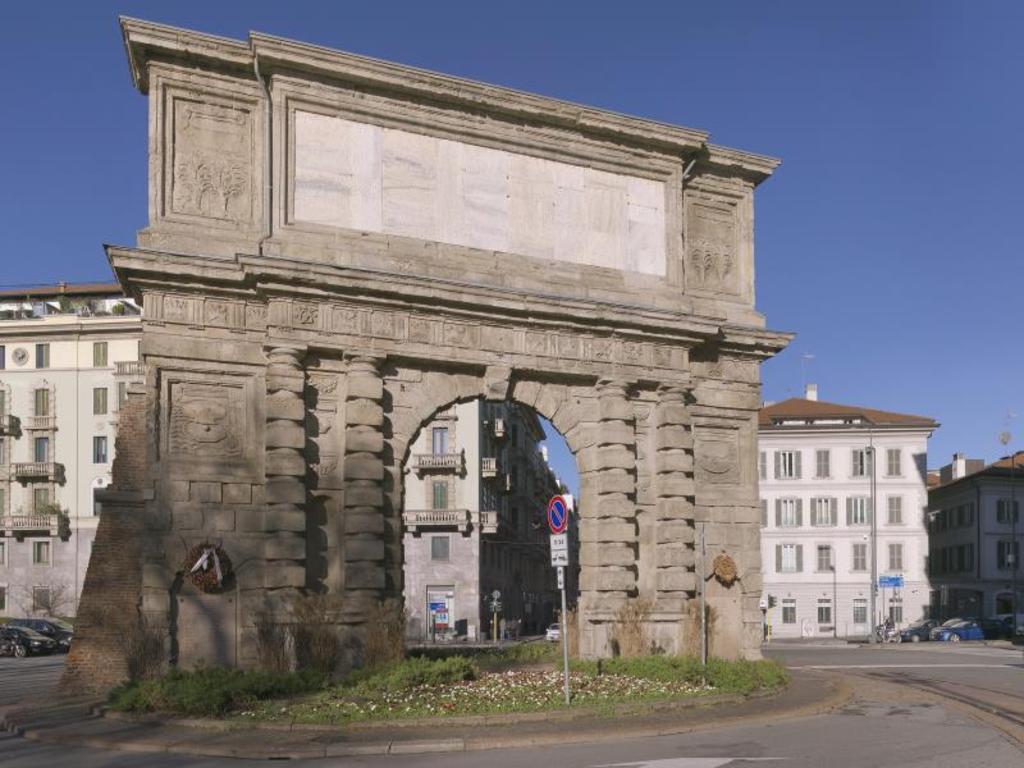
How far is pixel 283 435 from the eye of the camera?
875 inches

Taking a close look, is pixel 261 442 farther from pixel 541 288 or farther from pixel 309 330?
pixel 541 288

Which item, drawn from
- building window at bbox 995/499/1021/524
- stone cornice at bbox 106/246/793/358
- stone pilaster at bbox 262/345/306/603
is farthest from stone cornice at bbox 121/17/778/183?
building window at bbox 995/499/1021/524

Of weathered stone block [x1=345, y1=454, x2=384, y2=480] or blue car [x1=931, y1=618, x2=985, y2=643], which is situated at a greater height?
weathered stone block [x1=345, y1=454, x2=384, y2=480]

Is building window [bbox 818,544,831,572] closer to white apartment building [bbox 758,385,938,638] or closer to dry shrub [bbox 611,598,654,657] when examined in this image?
white apartment building [bbox 758,385,938,638]

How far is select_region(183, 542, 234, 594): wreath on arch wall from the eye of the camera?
70.7 ft

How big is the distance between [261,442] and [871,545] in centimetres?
5352

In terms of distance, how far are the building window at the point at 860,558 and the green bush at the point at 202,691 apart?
5710cm

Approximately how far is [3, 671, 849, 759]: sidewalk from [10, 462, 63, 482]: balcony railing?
52.8 meters

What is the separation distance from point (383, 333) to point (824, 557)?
176 feet

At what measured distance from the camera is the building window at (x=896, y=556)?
2776 inches

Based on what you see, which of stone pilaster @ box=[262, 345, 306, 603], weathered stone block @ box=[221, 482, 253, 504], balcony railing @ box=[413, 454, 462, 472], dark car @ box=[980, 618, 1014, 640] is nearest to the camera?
stone pilaster @ box=[262, 345, 306, 603]

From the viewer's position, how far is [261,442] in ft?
74.5

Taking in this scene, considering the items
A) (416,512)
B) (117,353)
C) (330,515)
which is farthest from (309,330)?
(117,353)

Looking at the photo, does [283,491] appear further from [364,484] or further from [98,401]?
[98,401]
